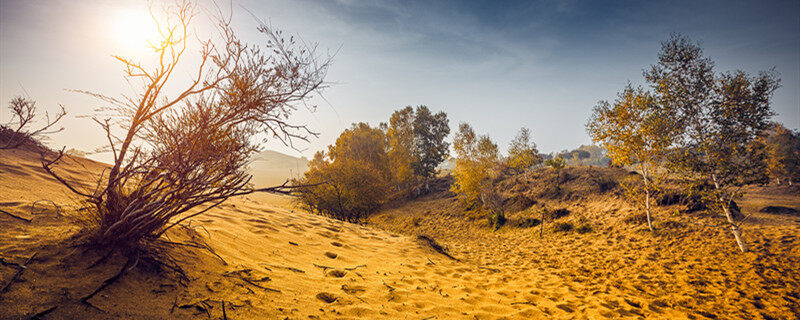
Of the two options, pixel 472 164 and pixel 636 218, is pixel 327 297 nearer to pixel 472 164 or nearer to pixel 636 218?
pixel 636 218

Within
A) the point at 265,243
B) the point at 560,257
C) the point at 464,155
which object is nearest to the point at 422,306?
the point at 265,243

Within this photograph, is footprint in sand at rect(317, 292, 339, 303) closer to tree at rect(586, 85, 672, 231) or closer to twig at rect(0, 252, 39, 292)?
twig at rect(0, 252, 39, 292)

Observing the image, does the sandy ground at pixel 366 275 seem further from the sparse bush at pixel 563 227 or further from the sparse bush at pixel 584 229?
the sparse bush at pixel 563 227

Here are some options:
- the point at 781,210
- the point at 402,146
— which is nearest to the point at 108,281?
the point at 781,210

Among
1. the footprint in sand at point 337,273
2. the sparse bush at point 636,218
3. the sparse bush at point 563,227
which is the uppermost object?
the footprint in sand at point 337,273

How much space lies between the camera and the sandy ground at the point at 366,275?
2105 mm

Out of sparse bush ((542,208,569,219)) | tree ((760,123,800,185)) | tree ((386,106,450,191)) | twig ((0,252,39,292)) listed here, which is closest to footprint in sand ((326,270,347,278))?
twig ((0,252,39,292))

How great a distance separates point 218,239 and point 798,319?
31.7 ft

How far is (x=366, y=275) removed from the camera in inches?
172

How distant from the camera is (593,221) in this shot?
12.9 metres

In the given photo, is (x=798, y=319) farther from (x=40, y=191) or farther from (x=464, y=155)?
(x=464, y=155)

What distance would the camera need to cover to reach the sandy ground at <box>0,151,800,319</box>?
211 cm

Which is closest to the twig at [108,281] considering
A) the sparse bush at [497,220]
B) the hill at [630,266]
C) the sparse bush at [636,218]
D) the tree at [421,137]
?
the hill at [630,266]

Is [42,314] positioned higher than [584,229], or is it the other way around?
[42,314]
